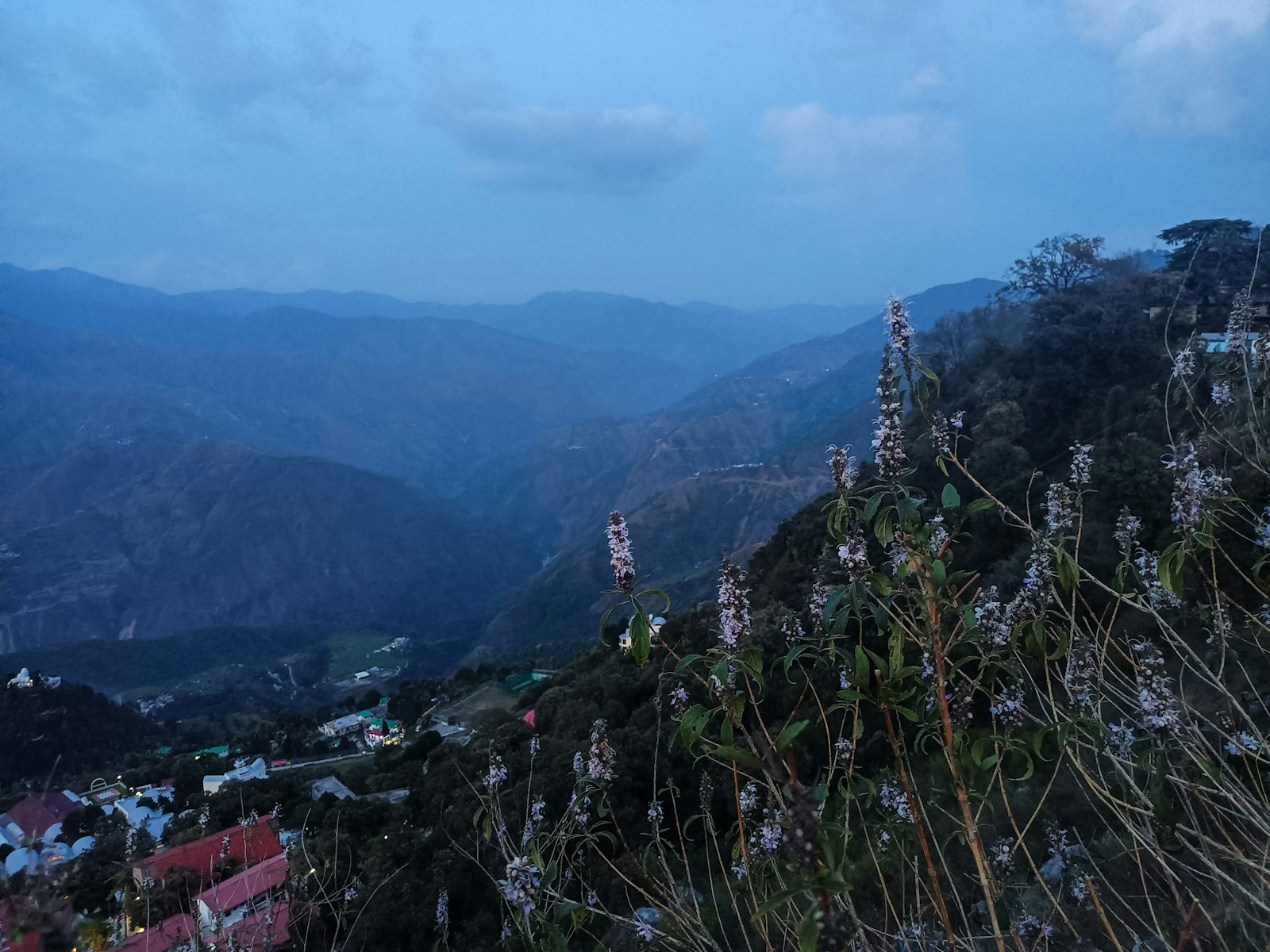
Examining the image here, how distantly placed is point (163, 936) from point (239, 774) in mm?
26145

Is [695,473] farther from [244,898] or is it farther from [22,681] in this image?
[244,898]

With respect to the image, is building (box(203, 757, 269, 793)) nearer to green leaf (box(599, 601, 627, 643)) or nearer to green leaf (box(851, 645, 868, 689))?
green leaf (box(599, 601, 627, 643))

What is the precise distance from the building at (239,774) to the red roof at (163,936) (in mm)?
21012

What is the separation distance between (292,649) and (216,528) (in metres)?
54.9

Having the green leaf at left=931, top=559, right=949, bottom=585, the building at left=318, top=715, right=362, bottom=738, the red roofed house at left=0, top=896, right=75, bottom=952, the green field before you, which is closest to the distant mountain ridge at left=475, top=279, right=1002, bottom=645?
the green leaf at left=931, top=559, right=949, bottom=585

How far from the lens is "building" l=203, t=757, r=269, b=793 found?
938 inches

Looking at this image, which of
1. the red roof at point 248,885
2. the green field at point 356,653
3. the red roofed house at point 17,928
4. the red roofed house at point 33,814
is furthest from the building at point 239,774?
the green field at point 356,653

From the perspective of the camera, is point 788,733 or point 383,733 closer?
point 788,733

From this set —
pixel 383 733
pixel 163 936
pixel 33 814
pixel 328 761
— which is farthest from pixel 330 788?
pixel 163 936

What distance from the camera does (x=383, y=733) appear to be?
102ft

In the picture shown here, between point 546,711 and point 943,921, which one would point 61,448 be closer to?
point 546,711

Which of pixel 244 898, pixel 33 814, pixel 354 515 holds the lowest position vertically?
pixel 354 515

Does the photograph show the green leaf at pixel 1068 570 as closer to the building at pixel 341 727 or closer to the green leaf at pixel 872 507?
the green leaf at pixel 872 507

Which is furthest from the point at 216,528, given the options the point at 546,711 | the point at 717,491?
the point at 546,711
